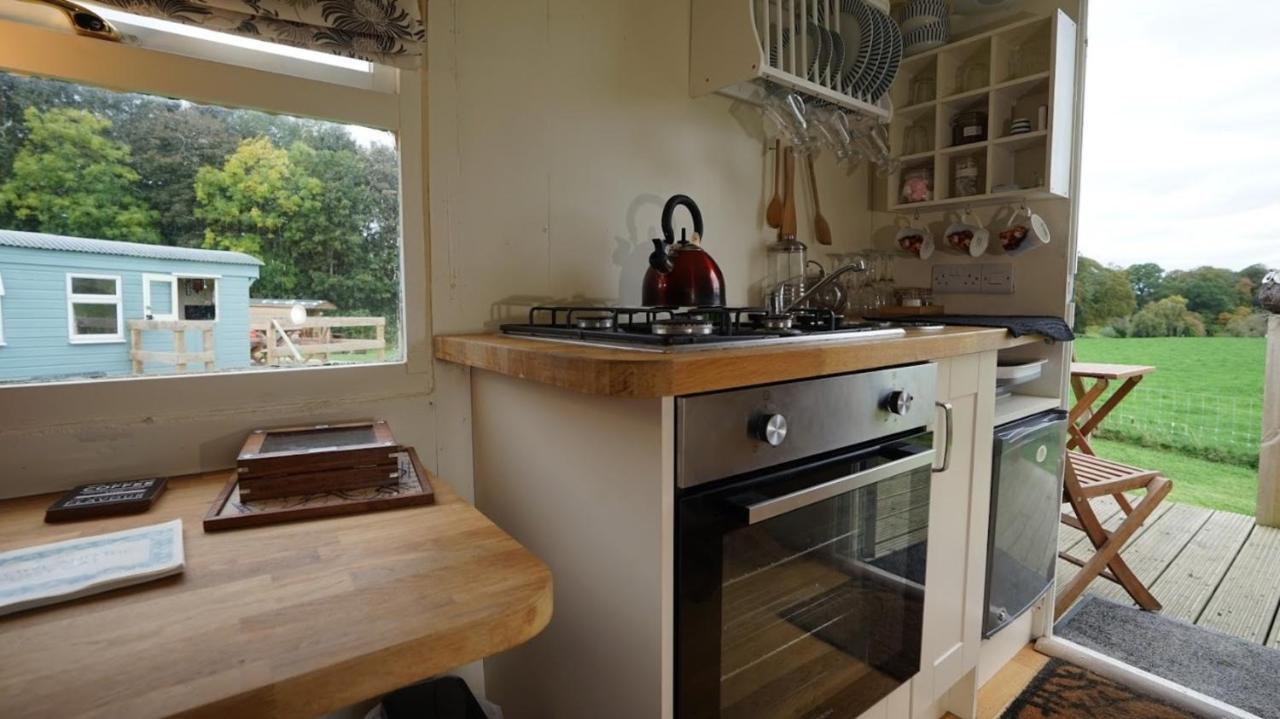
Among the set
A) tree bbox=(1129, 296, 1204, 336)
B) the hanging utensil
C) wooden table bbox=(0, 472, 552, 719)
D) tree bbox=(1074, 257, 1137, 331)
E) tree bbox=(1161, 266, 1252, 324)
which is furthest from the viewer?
tree bbox=(1074, 257, 1137, 331)

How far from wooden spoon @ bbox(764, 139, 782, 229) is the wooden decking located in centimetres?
172

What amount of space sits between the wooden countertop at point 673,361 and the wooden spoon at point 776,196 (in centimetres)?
84

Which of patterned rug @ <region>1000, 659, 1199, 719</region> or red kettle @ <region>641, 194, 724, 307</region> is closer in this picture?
red kettle @ <region>641, 194, 724, 307</region>

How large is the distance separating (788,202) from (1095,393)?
164 centimetres

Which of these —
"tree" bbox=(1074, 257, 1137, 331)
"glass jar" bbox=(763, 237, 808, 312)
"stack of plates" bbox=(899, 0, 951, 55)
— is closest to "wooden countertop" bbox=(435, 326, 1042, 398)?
"glass jar" bbox=(763, 237, 808, 312)

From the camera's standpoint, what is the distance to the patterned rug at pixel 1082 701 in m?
1.52

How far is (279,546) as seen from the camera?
684 mm

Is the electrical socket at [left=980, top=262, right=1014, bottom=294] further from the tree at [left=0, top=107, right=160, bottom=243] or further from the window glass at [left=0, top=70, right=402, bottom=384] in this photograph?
the tree at [left=0, top=107, right=160, bottom=243]

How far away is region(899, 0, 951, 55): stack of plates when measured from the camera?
1.99 meters

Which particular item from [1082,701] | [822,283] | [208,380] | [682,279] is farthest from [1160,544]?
[208,380]

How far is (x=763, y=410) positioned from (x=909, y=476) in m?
0.48

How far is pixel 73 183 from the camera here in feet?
3.20

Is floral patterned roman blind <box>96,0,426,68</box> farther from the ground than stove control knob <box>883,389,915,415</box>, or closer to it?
farther from the ground

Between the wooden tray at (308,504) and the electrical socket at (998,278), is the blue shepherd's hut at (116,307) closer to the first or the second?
the wooden tray at (308,504)
